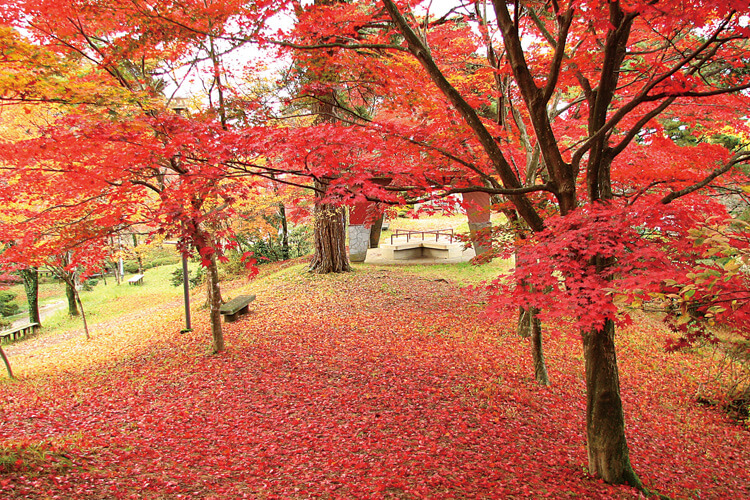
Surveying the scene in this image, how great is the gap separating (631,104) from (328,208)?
28.7 ft

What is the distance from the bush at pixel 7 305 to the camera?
17.3m

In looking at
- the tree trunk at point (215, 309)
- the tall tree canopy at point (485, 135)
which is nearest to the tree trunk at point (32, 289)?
the tall tree canopy at point (485, 135)

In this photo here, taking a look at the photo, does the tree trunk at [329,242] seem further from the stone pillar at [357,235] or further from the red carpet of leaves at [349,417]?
the red carpet of leaves at [349,417]

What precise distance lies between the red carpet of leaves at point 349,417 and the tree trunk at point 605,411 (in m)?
0.18

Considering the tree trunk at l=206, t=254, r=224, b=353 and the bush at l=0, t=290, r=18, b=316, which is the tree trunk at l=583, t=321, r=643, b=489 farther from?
the bush at l=0, t=290, r=18, b=316

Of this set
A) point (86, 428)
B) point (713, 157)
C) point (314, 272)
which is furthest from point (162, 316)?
point (713, 157)

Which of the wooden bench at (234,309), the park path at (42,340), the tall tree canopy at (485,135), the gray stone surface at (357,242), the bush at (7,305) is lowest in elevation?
the park path at (42,340)

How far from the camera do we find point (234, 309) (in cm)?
929

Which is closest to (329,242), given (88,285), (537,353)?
(537,353)

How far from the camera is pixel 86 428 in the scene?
4.88 metres

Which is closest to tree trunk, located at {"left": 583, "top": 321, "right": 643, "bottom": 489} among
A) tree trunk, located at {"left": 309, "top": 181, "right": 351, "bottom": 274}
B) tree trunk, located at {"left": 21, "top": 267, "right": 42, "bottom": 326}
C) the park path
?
tree trunk, located at {"left": 309, "top": 181, "right": 351, "bottom": 274}

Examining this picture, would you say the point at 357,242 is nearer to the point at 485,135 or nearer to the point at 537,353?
the point at 537,353

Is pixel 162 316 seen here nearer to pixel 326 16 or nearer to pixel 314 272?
pixel 314 272

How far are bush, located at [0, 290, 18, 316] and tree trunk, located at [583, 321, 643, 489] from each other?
21.7 metres
